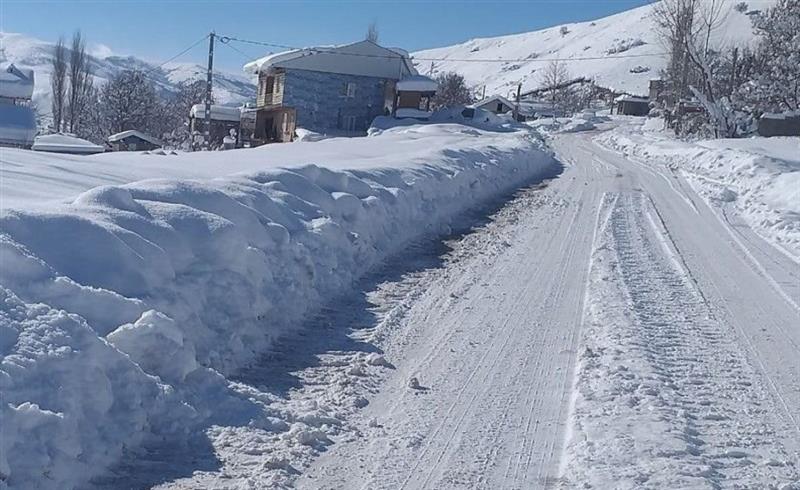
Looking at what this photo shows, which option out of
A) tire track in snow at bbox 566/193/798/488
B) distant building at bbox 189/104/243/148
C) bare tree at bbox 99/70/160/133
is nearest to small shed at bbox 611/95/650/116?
distant building at bbox 189/104/243/148

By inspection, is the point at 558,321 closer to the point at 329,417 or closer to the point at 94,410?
the point at 329,417

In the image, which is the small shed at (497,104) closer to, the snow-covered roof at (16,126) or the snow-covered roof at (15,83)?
the snow-covered roof at (15,83)

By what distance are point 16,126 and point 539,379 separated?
135 feet

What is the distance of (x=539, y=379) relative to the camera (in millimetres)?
7238

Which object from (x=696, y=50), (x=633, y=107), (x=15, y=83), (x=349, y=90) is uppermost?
(x=696, y=50)

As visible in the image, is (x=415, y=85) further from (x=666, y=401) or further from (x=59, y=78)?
(x=666, y=401)

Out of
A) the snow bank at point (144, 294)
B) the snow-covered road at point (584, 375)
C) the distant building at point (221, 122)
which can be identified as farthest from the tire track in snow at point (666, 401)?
the distant building at point (221, 122)

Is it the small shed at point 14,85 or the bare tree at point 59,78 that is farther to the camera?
the bare tree at point 59,78

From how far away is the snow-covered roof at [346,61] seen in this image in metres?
57.8

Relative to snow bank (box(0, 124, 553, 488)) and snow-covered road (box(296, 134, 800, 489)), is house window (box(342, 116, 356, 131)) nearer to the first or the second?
snow-covered road (box(296, 134, 800, 489))

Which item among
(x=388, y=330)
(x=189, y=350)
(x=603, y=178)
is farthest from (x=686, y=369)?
(x=603, y=178)

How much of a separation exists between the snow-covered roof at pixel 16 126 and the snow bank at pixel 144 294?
32464mm

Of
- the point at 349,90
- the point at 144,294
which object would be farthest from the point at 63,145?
the point at 144,294

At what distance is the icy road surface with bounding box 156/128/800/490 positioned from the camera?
5383 mm
